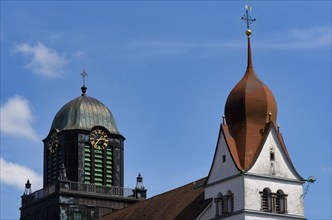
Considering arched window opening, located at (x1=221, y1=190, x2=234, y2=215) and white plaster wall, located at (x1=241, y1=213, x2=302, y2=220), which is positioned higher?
arched window opening, located at (x1=221, y1=190, x2=234, y2=215)

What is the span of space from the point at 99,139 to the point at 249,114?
23.5 m

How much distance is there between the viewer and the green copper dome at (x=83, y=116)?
96.4 m

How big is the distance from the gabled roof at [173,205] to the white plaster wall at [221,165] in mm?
1735

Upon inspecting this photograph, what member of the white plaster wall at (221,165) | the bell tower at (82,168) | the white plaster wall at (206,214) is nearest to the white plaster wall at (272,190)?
the white plaster wall at (221,165)

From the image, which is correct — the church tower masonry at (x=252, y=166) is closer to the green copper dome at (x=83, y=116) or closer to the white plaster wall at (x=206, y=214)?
the white plaster wall at (x=206, y=214)

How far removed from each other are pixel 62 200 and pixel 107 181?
15.7 feet

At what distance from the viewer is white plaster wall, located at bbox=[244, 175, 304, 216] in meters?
72.9

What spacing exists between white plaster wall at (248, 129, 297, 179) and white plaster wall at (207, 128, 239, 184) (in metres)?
1.84

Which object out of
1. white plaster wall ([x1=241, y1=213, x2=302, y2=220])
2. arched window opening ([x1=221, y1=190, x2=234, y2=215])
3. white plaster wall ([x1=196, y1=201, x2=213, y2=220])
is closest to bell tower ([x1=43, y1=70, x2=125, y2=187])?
white plaster wall ([x1=196, y1=201, x2=213, y2=220])

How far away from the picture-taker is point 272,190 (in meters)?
74.0

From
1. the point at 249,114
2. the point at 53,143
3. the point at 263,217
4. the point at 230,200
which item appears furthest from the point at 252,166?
the point at 53,143

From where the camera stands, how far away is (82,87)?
99.6 m

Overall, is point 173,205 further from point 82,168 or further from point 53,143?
point 53,143

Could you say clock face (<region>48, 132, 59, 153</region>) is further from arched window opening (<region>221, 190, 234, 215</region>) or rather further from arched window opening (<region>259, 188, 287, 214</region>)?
arched window opening (<region>259, 188, 287, 214</region>)
